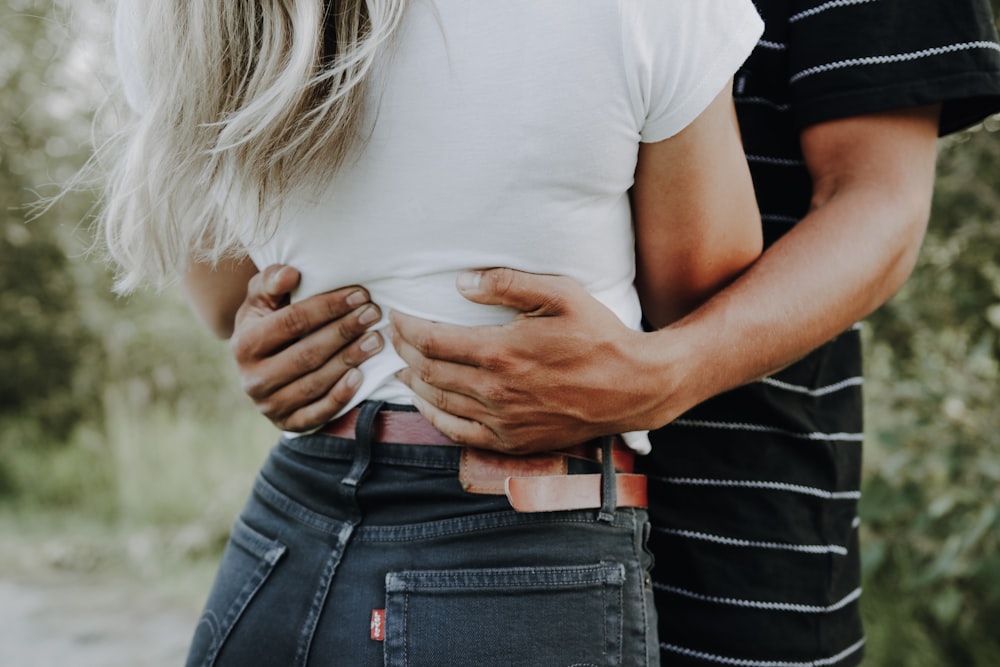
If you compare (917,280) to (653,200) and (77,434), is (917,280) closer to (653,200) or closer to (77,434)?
(653,200)

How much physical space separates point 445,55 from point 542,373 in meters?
0.39

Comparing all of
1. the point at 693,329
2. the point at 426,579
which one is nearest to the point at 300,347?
the point at 426,579

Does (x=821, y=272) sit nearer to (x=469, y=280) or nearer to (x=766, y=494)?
(x=766, y=494)

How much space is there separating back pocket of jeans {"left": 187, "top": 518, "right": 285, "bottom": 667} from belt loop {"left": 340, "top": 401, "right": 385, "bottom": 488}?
145mm

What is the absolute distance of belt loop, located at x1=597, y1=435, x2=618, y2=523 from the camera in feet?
3.76

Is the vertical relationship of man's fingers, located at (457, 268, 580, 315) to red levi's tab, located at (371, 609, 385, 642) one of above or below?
above

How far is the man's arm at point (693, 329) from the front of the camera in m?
1.12

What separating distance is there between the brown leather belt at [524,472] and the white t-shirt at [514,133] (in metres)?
0.15

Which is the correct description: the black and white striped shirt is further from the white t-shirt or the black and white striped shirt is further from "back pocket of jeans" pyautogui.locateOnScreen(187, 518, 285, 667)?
"back pocket of jeans" pyautogui.locateOnScreen(187, 518, 285, 667)

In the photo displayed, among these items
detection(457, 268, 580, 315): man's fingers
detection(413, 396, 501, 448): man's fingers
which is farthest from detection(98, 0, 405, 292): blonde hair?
detection(413, 396, 501, 448): man's fingers

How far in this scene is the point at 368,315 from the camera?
120 centimetres

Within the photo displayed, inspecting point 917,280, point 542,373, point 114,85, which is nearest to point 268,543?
point 542,373

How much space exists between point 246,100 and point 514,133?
1.09ft

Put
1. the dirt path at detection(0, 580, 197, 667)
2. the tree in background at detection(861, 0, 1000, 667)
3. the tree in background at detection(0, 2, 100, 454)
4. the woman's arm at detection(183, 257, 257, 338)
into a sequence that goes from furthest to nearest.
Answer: the tree in background at detection(0, 2, 100, 454) < the dirt path at detection(0, 580, 197, 667) < the tree in background at detection(861, 0, 1000, 667) < the woman's arm at detection(183, 257, 257, 338)
